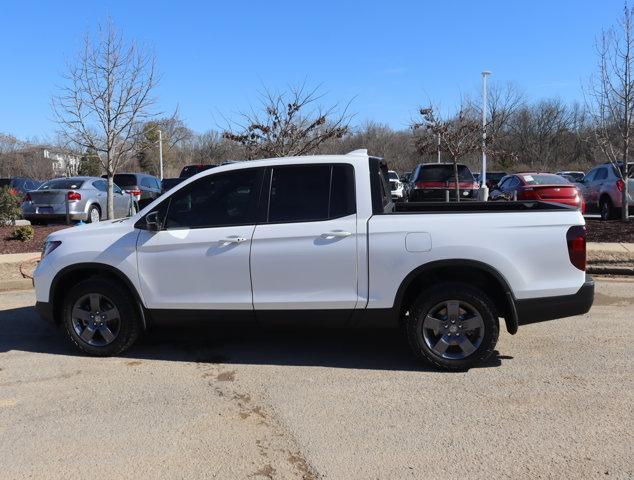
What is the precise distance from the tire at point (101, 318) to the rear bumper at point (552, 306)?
133 inches

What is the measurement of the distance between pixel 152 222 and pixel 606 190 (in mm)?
13639

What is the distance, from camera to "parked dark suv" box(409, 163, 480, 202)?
1662 centimetres

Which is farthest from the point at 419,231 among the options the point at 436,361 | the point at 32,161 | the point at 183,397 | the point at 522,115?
the point at 522,115

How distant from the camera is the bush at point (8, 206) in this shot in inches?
538

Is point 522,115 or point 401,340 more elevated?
point 522,115

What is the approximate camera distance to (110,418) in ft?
13.4

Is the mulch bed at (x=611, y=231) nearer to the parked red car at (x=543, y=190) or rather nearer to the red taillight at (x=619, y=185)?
the parked red car at (x=543, y=190)

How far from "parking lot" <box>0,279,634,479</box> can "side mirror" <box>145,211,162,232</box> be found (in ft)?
4.07

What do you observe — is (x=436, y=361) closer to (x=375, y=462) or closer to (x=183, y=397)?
(x=375, y=462)

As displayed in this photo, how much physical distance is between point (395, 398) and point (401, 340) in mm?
1557

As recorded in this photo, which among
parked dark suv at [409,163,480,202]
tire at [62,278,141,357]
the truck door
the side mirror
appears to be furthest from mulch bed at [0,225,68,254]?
parked dark suv at [409,163,480,202]

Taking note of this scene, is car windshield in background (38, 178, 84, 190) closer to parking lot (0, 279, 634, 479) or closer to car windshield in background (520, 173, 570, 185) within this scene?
parking lot (0, 279, 634, 479)

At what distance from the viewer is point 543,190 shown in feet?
45.6

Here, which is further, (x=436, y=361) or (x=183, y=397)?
(x=436, y=361)
